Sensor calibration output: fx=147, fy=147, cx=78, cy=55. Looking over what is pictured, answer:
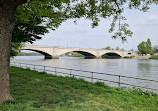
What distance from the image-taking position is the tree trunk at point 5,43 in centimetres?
552

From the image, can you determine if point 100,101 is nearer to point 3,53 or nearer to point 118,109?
point 118,109

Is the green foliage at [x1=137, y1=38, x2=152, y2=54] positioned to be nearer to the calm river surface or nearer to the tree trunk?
the calm river surface

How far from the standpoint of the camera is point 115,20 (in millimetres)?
8945

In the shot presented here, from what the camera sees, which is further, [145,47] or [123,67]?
[145,47]

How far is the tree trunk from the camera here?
5.52 m

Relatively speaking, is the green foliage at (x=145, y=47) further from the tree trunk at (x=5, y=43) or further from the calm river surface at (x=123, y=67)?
the tree trunk at (x=5, y=43)

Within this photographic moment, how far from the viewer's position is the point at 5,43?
5.64 meters

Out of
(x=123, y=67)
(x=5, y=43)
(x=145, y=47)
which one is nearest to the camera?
(x=5, y=43)

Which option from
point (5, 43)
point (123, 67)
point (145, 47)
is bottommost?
point (123, 67)

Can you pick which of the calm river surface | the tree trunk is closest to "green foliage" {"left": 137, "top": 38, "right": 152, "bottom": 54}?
the calm river surface

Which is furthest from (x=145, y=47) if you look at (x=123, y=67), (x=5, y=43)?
(x=5, y=43)

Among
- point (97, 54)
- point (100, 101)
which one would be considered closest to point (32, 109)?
point (100, 101)

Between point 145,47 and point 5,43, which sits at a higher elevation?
point 145,47

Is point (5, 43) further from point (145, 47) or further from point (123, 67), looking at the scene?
point (145, 47)
